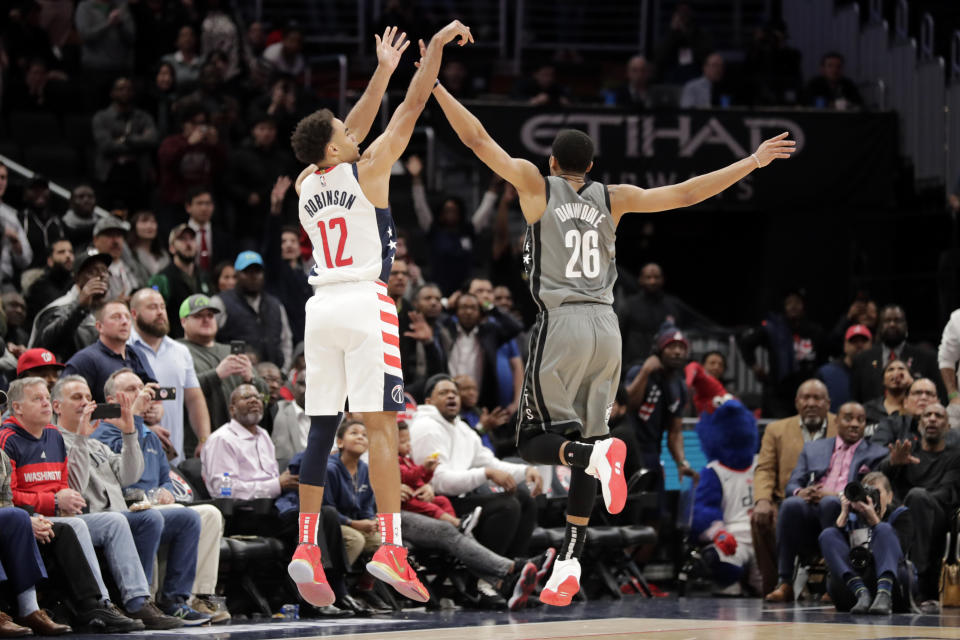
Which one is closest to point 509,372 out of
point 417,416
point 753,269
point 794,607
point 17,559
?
point 417,416

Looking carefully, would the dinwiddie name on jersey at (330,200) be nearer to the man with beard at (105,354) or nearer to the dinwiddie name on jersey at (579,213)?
the dinwiddie name on jersey at (579,213)

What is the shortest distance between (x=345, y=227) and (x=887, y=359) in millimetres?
7691

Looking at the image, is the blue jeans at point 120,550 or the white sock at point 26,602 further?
the blue jeans at point 120,550

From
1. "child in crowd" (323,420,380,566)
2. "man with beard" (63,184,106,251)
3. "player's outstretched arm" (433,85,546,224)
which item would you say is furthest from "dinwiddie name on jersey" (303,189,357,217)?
"man with beard" (63,184,106,251)

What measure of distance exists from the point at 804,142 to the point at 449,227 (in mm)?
5084

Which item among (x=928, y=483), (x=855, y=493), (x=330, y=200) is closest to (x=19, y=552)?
(x=330, y=200)

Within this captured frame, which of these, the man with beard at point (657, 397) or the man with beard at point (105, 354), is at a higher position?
the man with beard at point (105, 354)

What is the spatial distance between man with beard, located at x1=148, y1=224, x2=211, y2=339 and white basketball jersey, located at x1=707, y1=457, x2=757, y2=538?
4.68 metres

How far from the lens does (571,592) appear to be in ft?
24.5

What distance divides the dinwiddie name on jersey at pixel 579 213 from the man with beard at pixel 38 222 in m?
6.50

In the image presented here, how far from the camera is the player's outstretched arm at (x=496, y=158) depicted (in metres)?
7.41

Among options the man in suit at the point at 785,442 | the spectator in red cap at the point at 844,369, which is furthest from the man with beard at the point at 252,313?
the spectator in red cap at the point at 844,369

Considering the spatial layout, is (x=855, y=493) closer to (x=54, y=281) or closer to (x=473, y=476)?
(x=473, y=476)

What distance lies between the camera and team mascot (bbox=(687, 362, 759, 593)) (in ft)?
40.1
